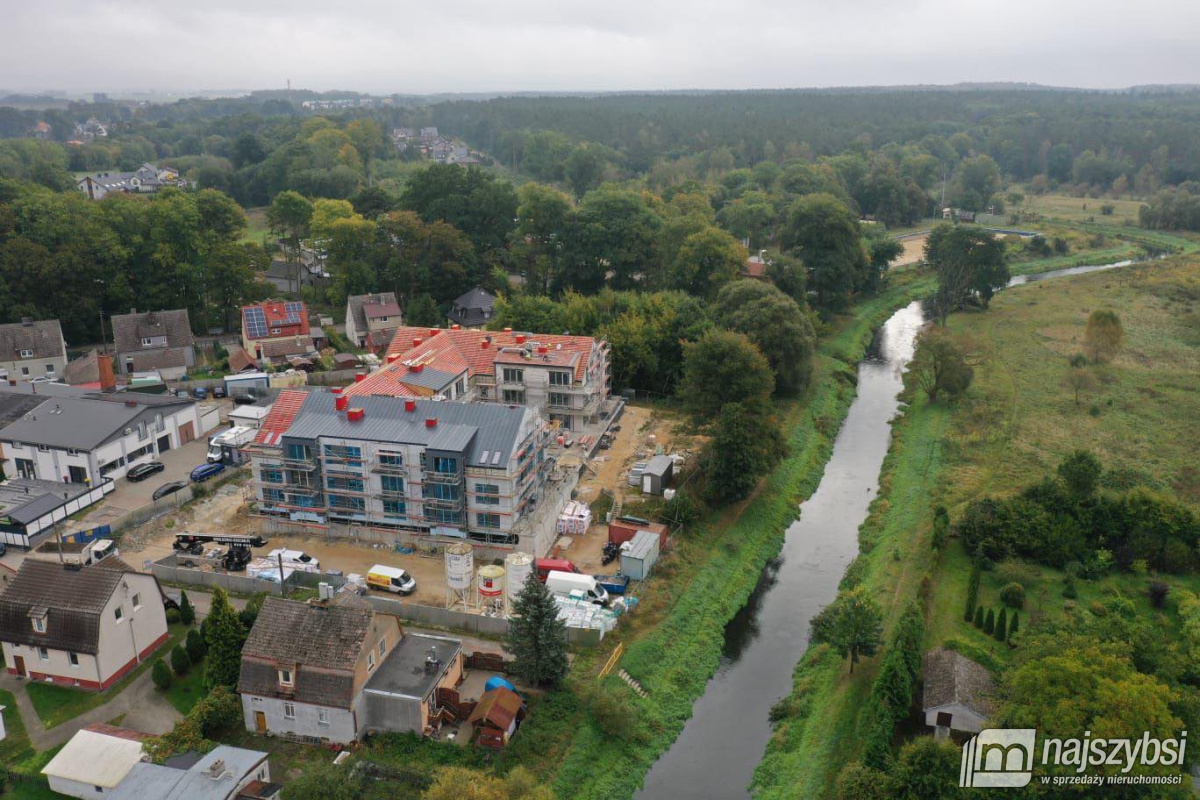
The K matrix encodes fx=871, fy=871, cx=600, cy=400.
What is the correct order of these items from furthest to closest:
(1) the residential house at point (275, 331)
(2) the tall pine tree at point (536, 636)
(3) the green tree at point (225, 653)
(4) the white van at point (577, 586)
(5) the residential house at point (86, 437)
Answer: (1) the residential house at point (275, 331), (5) the residential house at point (86, 437), (4) the white van at point (577, 586), (2) the tall pine tree at point (536, 636), (3) the green tree at point (225, 653)

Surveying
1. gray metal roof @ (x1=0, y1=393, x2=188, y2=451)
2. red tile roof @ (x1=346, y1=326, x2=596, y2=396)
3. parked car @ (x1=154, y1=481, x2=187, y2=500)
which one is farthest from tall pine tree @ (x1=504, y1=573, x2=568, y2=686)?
gray metal roof @ (x1=0, y1=393, x2=188, y2=451)

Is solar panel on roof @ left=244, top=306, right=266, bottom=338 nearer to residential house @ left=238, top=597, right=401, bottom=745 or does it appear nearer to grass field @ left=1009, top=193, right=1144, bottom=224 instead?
residential house @ left=238, top=597, right=401, bottom=745

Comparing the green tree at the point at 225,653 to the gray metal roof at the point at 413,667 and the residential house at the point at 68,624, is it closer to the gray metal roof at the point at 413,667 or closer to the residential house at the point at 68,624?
the residential house at the point at 68,624

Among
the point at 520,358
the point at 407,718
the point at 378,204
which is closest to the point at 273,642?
the point at 407,718

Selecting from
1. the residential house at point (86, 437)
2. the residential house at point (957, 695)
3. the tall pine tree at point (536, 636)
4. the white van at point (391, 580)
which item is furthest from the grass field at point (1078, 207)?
the residential house at point (86, 437)

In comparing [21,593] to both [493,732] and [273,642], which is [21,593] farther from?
[493,732]

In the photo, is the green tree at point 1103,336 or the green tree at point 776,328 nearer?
the green tree at point 776,328

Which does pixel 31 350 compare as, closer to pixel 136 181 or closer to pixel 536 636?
pixel 536 636
